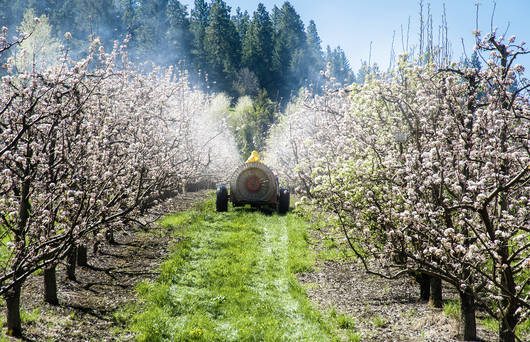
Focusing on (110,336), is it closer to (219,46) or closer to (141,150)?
(141,150)

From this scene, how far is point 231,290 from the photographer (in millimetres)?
11258

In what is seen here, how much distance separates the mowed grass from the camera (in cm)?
901

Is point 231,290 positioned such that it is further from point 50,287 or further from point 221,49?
point 221,49

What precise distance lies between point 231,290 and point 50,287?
4.35 metres

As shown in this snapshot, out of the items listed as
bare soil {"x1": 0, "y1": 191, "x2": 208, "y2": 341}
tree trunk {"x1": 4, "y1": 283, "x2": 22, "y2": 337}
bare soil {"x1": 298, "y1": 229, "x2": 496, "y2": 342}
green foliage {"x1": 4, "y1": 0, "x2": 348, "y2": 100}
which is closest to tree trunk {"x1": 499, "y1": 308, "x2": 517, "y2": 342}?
bare soil {"x1": 298, "y1": 229, "x2": 496, "y2": 342}

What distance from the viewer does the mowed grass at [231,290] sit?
901cm

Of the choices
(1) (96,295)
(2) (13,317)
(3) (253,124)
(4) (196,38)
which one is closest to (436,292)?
(1) (96,295)

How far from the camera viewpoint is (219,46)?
7900 centimetres

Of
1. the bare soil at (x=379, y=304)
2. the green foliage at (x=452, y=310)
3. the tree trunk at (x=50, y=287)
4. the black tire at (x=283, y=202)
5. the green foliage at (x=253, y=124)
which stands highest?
the green foliage at (x=253, y=124)

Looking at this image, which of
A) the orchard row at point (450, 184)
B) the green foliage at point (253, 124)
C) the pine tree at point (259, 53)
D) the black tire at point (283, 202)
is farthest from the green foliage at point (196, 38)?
the orchard row at point (450, 184)

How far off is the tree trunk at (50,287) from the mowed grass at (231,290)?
1855 mm

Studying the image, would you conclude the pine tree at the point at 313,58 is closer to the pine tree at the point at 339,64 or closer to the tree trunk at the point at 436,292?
the pine tree at the point at 339,64

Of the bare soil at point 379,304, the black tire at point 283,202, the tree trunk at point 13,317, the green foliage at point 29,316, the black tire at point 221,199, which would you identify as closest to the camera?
the tree trunk at point 13,317

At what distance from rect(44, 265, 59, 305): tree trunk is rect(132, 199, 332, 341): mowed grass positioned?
73.0 inches
